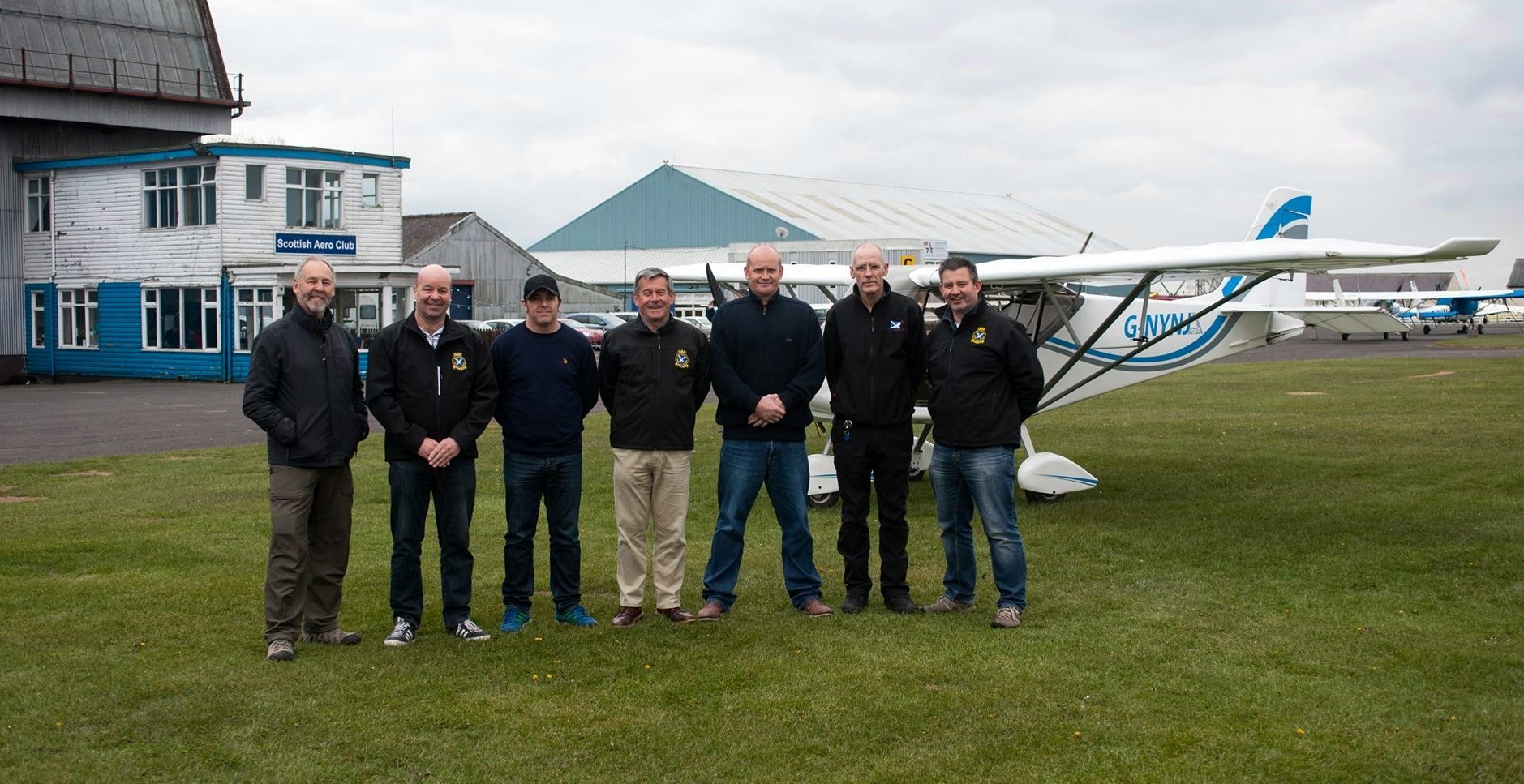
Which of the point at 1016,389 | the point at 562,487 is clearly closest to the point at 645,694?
the point at 562,487

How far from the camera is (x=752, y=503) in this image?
6340mm

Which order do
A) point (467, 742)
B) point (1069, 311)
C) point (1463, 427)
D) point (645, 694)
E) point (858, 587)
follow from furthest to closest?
point (1463, 427), point (1069, 311), point (858, 587), point (645, 694), point (467, 742)

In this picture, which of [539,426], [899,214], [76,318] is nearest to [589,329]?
[76,318]

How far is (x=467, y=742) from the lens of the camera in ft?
15.3

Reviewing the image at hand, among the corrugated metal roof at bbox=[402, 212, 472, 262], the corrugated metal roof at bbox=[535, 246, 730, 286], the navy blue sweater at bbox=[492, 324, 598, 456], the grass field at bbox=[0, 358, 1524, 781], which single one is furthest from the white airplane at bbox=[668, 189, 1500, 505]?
the corrugated metal roof at bbox=[535, 246, 730, 286]

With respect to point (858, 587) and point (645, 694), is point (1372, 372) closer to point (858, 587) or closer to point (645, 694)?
point (858, 587)

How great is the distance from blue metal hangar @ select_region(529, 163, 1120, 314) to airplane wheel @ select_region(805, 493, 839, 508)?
38.3 m

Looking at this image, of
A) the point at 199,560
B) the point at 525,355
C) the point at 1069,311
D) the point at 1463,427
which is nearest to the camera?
the point at 525,355

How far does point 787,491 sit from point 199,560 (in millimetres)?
3917

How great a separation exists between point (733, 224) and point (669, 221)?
13.4ft

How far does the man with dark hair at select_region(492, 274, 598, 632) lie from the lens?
610 centimetres

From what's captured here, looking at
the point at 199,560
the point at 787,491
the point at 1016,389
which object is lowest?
the point at 199,560

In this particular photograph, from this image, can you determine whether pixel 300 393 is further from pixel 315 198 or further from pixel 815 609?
pixel 315 198

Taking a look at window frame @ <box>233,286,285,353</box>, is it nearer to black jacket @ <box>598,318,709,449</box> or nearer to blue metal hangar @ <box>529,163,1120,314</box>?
blue metal hangar @ <box>529,163,1120,314</box>
